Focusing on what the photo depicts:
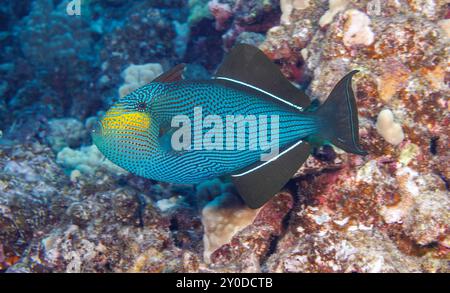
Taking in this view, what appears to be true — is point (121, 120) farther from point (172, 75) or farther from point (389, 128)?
point (389, 128)

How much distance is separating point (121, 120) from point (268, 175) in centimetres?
106

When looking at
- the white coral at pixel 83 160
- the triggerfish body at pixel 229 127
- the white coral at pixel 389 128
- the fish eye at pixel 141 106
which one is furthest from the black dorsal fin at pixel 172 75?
the white coral at pixel 83 160

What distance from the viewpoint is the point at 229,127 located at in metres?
2.42

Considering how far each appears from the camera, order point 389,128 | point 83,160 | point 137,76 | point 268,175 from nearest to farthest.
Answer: point 268,175
point 389,128
point 83,160
point 137,76

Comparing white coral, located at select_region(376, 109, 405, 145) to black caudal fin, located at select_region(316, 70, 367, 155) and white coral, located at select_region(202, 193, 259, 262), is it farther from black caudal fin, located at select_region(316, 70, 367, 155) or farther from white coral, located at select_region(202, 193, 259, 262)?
white coral, located at select_region(202, 193, 259, 262)

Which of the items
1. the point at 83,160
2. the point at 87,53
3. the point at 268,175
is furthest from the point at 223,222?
the point at 87,53

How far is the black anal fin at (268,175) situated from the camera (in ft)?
8.31

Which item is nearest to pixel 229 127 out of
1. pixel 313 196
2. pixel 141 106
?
pixel 141 106

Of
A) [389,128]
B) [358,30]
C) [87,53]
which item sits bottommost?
[87,53]

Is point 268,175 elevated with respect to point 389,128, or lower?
lower

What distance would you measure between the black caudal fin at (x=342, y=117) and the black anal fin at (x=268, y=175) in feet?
0.72

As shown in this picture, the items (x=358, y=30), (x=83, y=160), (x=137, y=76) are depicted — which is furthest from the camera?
(x=137, y=76)

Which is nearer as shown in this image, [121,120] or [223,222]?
[121,120]

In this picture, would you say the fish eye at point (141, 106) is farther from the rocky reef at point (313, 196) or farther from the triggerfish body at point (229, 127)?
the rocky reef at point (313, 196)
